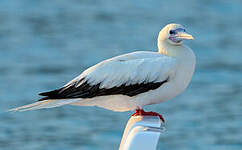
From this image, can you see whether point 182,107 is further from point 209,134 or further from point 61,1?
point 61,1

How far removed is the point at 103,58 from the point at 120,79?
1276 cm

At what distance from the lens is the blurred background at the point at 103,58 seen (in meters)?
17.3

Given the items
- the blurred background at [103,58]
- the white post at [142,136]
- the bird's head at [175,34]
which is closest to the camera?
the white post at [142,136]

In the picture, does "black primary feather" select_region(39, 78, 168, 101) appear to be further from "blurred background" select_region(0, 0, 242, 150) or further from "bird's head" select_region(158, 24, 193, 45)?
"blurred background" select_region(0, 0, 242, 150)

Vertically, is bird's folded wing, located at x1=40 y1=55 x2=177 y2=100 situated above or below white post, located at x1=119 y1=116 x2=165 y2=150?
above

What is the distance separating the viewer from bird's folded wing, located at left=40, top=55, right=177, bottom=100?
26.7ft

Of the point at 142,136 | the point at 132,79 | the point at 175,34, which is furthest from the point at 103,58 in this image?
the point at 142,136

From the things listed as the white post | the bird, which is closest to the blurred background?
the bird

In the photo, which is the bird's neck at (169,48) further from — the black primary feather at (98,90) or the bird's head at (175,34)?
the black primary feather at (98,90)

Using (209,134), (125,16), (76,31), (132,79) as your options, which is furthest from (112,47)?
(132,79)

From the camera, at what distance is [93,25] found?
25.9 metres

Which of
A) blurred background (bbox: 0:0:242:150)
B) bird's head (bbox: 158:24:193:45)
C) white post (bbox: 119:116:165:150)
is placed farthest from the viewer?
blurred background (bbox: 0:0:242:150)

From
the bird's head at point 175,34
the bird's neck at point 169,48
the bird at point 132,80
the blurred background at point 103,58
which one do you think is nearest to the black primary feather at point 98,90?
the bird at point 132,80

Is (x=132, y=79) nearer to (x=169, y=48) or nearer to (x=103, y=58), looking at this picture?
(x=169, y=48)
